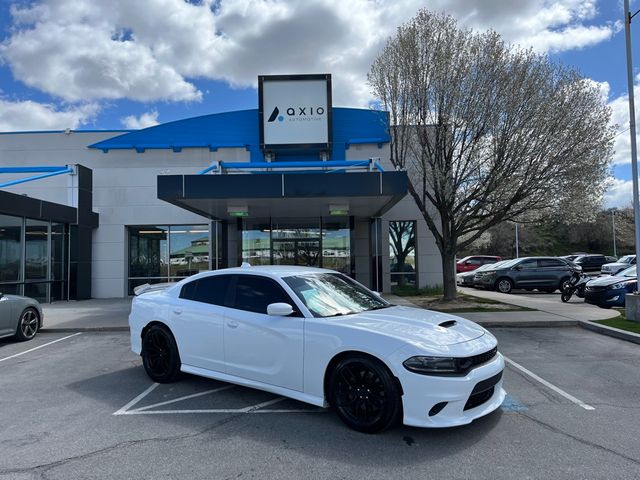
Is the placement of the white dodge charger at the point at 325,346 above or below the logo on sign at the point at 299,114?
below

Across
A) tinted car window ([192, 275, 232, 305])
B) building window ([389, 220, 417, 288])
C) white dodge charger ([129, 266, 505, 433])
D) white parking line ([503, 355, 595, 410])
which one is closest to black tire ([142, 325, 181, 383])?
white dodge charger ([129, 266, 505, 433])

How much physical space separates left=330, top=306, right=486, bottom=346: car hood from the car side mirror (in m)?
0.47

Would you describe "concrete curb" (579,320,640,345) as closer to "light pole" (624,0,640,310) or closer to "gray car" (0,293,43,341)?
"light pole" (624,0,640,310)

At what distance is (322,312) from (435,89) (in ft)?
35.5

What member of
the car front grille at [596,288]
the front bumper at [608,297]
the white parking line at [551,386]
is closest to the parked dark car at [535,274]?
the car front grille at [596,288]

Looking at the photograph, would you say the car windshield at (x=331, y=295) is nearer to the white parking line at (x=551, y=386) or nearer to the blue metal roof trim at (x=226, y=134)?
the white parking line at (x=551, y=386)

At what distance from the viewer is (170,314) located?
6102 millimetres

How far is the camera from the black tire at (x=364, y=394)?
4160 mm

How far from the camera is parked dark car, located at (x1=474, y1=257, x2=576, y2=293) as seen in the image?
20734 millimetres

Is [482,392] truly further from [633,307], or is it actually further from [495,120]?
[495,120]

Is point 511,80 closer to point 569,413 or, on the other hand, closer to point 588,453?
point 569,413

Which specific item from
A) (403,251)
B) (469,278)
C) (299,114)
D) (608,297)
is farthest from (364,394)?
(469,278)

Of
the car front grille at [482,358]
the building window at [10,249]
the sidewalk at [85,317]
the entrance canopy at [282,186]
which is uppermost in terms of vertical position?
the entrance canopy at [282,186]

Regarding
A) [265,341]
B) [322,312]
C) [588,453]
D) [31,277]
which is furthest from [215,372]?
[31,277]
